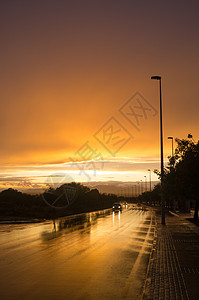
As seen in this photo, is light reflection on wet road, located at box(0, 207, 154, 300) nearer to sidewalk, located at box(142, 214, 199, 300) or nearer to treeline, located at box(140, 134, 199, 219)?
sidewalk, located at box(142, 214, 199, 300)

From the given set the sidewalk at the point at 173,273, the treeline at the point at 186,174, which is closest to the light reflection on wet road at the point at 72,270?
the sidewalk at the point at 173,273

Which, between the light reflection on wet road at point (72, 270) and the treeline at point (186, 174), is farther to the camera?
the treeline at point (186, 174)

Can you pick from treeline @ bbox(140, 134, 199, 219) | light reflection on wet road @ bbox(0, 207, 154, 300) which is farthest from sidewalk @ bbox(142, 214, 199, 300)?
treeline @ bbox(140, 134, 199, 219)

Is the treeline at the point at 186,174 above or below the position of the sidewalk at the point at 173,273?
above

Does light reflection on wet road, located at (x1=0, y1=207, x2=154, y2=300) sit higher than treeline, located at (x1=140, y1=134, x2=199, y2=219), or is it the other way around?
treeline, located at (x1=140, y1=134, x2=199, y2=219)

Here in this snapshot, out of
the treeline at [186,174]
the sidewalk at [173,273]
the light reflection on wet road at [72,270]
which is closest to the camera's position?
the sidewalk at [173,273]

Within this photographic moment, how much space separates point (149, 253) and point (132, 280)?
16.2 feet

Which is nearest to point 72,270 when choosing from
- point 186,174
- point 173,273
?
point 173,273

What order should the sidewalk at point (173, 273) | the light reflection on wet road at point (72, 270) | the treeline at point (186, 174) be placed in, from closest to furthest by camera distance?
the sidewalk at point (173, 273), the light reflection on wet road at point (72, 270), the treeline at point (186, 174)

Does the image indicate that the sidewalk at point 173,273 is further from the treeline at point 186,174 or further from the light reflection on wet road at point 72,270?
the treeline at point 186,174

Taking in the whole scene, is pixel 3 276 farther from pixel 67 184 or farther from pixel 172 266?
pixel 67 184

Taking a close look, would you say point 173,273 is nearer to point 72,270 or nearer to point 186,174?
point 72,270

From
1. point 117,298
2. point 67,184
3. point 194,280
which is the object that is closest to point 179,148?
point 194,280

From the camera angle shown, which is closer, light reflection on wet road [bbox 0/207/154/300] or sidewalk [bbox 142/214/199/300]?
sidewalk [bbox 142/214/199/300]
